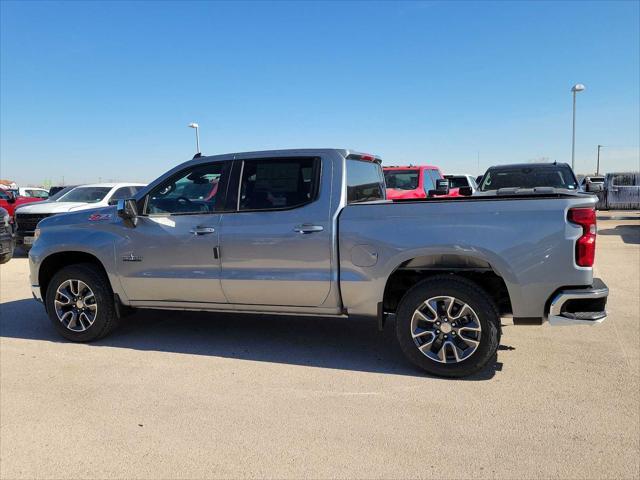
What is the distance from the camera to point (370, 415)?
133 inches

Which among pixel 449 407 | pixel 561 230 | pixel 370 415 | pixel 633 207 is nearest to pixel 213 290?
pixel 370 415

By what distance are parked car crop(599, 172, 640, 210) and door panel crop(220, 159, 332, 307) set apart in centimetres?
1834

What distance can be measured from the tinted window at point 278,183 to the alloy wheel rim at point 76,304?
6.38ft

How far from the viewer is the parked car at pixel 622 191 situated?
730 inches

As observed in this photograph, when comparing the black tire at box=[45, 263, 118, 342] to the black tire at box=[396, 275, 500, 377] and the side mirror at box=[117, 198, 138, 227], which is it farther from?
the black tire at box=[396, 275, 500, 377]

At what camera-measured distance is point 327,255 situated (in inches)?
165

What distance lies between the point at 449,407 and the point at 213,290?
93.1 inches

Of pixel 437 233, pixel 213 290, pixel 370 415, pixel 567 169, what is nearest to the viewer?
pixel 370 415

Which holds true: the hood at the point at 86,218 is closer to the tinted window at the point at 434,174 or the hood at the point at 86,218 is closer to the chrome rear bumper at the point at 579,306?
the chrome rear bumper at the point at 579,306

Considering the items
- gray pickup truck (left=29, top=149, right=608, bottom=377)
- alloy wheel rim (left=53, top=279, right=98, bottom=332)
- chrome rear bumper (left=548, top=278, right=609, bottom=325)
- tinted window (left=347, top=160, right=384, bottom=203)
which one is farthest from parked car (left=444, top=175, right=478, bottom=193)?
alloy wheel rim (left=53, top=279, right=98, bottom=332)

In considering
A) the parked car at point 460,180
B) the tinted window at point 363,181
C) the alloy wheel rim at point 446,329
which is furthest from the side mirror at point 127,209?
the parked car at point 460,180

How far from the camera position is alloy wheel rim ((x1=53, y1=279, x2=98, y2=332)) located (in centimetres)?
502

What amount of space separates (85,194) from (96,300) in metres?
8.76

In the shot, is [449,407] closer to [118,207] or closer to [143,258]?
[143,258]
